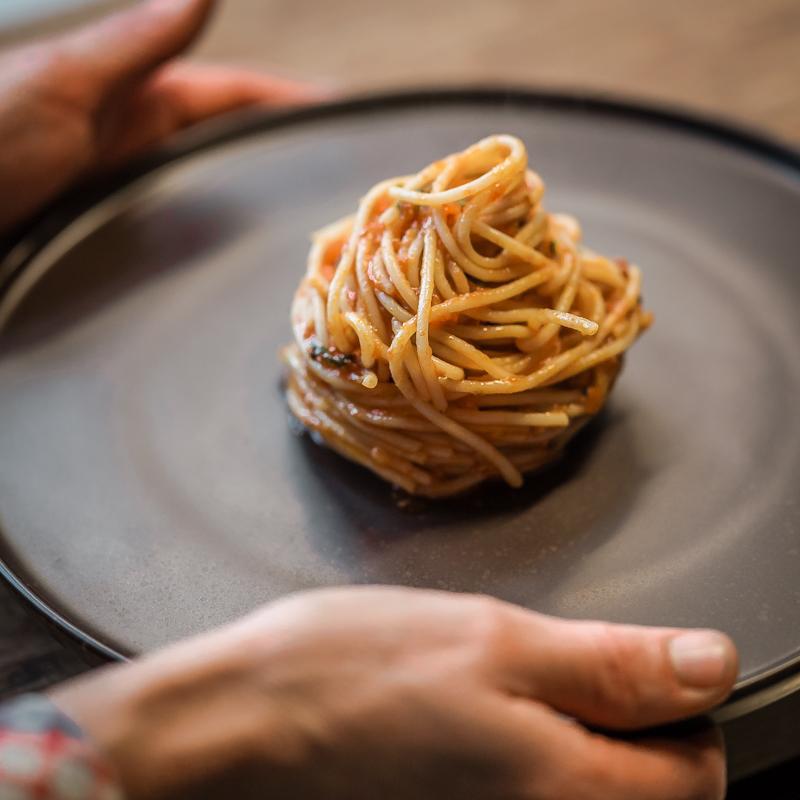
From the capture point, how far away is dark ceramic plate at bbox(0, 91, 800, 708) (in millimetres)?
1949

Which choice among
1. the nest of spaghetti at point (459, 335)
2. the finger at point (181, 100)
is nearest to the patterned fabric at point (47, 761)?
the nest of spaghetti at point (459, 335)

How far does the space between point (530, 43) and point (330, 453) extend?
2.53 m

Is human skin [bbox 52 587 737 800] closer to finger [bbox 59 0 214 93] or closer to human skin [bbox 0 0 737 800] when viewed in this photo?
human skin [bbox 0 0 737 800]

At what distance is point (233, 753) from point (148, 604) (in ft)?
2.08

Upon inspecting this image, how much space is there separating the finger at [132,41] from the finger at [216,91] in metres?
0.23

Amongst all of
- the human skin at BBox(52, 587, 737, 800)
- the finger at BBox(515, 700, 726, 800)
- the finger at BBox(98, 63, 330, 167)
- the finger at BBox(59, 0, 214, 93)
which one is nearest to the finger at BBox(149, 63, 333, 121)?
the finger at BBox(98, 63, 330, 167)

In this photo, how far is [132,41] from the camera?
3053mm

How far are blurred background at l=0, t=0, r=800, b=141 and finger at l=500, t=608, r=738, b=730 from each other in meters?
2.55

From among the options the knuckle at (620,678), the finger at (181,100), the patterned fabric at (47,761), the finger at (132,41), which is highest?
the finger at (132,41)

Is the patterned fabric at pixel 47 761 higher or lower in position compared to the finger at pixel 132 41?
lower

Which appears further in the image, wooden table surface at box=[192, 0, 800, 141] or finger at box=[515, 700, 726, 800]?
wooden table surface at box=[192, 0, 800, 141]

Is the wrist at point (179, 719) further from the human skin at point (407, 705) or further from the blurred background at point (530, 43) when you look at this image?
the blurred background at point (530, 43)

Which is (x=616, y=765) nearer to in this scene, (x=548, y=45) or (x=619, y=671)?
(x=619, y=671)

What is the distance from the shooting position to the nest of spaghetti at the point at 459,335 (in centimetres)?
208
